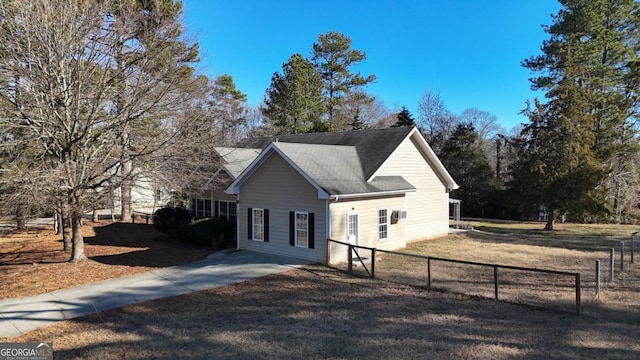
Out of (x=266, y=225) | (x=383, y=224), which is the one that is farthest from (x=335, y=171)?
(x=266, y=225)

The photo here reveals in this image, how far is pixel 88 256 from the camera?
17156mm

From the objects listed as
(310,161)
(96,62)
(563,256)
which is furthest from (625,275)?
(96,62)

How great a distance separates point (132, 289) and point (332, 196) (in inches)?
274

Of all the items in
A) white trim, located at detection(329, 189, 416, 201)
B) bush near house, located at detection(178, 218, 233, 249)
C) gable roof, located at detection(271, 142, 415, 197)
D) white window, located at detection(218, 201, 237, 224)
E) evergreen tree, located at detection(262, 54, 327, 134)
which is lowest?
bush near house, located at detection(178, 218, 233, 249)

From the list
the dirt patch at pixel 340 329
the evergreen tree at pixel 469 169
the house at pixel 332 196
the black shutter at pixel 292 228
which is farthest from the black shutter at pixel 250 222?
the evergreen tree at pixel 469 169

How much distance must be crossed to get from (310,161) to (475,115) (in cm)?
4706

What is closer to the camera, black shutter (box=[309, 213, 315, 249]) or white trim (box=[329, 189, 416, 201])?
white trim (box=[329, 189, 416, 201])

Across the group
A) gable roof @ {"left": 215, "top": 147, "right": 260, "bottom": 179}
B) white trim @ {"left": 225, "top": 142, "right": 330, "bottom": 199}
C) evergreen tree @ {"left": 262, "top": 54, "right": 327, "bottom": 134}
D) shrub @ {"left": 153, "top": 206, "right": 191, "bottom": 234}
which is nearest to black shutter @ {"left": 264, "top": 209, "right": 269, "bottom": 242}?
white trim @ {"left": 225, "top": 142, "right": 330, "bottom": 199}

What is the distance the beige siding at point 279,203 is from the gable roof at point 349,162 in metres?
0.40

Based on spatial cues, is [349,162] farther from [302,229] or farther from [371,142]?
[302,229]

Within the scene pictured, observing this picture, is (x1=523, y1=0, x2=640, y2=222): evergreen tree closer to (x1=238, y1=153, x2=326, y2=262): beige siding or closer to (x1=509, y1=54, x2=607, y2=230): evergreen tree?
(x1=509, y1=54, x2=607, y2=230): evergreen tree

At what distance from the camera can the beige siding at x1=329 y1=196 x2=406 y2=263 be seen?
1491 cm

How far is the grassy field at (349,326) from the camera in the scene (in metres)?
7.03

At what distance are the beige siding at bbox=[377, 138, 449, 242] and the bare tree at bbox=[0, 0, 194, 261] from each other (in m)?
10.5
